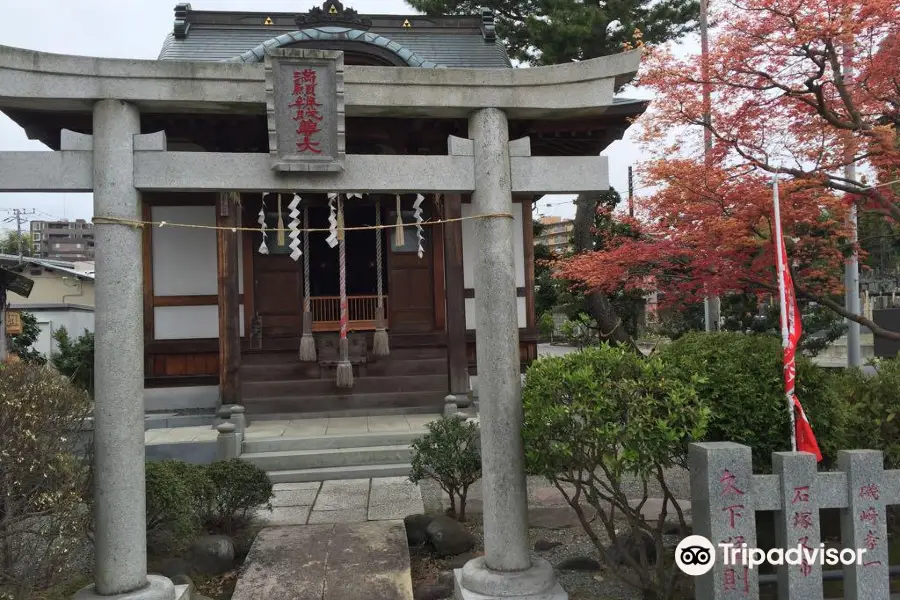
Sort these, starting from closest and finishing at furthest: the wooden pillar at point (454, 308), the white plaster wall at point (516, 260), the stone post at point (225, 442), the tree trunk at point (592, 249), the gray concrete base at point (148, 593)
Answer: the gray concrete base at point (148, 593) < the stone post at point (225, 442) < the wooden pillar at point (454, 308) < the white plaster wall at point (516, 260) < the tree trunk at point (592, 249)

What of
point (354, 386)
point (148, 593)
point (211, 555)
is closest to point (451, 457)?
point (211, 555)

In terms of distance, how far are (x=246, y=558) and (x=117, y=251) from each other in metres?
2.91

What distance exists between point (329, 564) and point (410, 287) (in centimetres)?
748

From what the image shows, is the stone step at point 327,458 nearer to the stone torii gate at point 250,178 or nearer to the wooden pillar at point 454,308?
the wooden pillar at point 454,308

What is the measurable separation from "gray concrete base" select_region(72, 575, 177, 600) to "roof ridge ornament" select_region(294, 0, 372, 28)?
1031 centimetres

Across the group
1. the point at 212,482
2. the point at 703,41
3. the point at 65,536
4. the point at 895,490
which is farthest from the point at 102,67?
the point at 703,41

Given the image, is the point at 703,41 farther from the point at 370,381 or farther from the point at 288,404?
the point at 288,404

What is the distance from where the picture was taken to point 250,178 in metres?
4.44

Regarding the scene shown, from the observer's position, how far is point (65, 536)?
3.95m

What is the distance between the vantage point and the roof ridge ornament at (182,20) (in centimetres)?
1310

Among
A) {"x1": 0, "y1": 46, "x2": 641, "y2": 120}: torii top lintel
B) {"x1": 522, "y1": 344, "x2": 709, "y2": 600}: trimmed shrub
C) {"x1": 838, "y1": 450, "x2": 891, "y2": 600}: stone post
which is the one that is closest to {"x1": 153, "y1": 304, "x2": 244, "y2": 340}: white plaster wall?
{"x1": 0, "y1": 46, "x2": 641, "y2": 120}: torii top lintel

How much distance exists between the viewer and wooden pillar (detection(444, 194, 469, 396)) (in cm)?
1076

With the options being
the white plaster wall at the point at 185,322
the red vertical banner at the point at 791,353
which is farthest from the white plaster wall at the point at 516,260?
the red vertical banner at the point at 791,353

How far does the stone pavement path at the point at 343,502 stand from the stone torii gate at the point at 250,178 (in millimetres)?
2391
